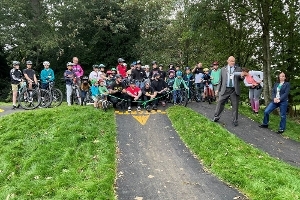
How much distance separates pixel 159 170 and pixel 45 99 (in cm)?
715

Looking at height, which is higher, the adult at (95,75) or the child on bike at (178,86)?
the adult at (95,75)

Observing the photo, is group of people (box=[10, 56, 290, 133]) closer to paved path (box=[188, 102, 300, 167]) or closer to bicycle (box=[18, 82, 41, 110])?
bicycle (box=[18, 82, 41, 110])

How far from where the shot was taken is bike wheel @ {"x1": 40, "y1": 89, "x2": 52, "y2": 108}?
12.9 m

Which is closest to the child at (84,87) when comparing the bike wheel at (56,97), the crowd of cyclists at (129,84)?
the crowd of cyclists at (129,84)

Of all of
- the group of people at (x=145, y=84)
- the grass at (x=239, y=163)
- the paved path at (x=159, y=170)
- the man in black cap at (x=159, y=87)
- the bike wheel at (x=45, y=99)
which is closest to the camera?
the grass at (x=239, y=163)

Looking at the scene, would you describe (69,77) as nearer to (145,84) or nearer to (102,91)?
(102,91)

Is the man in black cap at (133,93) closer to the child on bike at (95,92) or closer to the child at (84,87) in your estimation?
the child on bike at (95,92)

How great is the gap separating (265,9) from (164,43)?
9795 mm

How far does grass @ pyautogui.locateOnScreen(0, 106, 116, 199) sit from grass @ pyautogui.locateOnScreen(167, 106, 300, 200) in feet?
7.42

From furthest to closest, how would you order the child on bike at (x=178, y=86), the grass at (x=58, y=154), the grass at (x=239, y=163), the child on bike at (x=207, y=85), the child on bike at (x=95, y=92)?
the child on bike at (x=207, y=85)
the child on bike at (x=178, y=86)
the child on bike at (x=95, y=92)
the grass at (x=58, y=154)
the grass at (x=239, y=163)

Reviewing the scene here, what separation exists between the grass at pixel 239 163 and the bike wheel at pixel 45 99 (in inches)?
206

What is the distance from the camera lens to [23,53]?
953 inches

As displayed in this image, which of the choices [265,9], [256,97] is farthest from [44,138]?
[265,9]

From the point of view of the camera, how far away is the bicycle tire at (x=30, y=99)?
1273 cm
